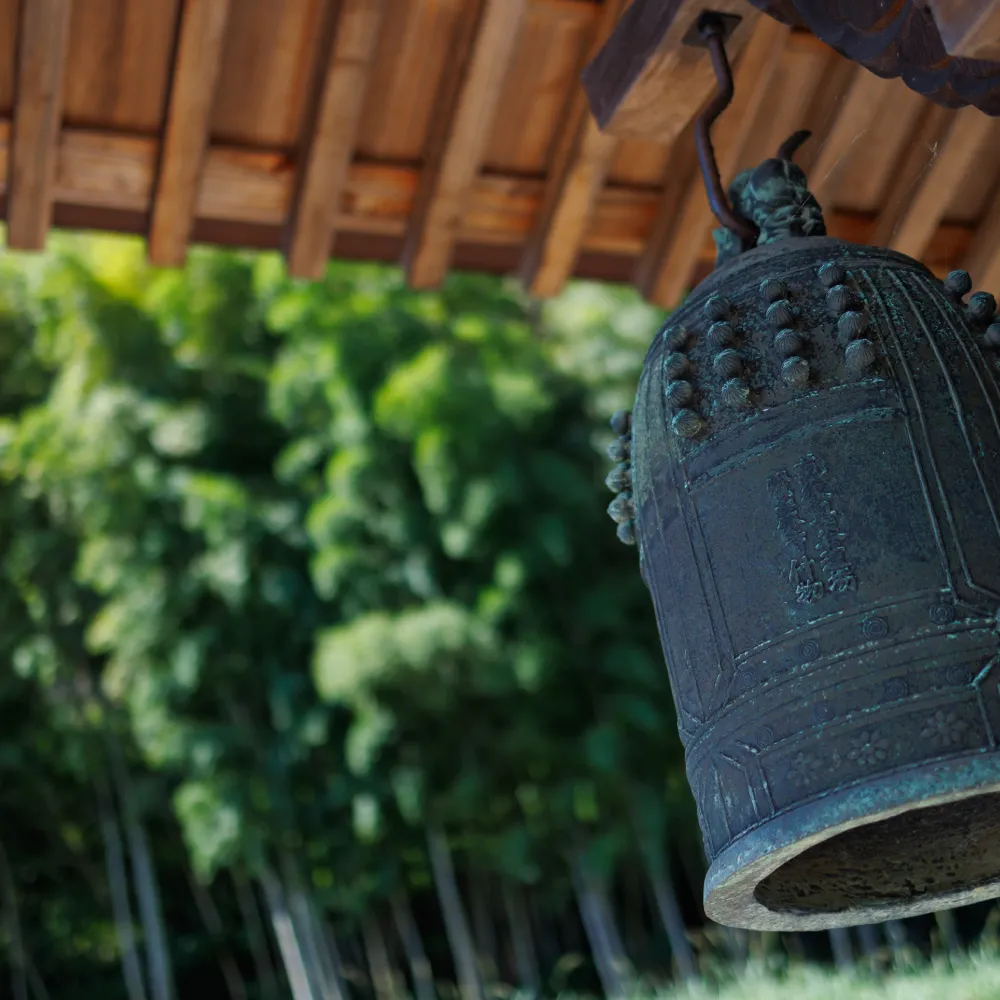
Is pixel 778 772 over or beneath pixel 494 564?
beneath

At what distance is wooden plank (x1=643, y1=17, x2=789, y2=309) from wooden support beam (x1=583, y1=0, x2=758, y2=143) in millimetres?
256

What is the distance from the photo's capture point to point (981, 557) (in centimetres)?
113

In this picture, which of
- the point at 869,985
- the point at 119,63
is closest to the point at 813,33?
the point at 119,63

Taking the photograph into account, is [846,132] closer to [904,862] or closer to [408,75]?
[408,75]

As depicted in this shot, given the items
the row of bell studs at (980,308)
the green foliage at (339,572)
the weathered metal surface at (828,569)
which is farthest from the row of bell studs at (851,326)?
the green foliage at (339,572)

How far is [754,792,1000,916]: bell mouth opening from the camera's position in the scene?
1.30 m

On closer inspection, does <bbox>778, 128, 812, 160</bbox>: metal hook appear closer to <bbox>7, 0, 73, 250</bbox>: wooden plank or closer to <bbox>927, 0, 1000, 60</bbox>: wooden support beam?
<bbox>927, 0, 1000, 60</bbox>: wooden support beam

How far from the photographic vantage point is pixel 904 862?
4.32 feet

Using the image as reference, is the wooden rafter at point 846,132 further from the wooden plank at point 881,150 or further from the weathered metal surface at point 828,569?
the weathered metal surface at point 828,569

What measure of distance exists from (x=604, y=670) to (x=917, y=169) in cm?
565

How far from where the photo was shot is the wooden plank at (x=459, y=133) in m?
1.90

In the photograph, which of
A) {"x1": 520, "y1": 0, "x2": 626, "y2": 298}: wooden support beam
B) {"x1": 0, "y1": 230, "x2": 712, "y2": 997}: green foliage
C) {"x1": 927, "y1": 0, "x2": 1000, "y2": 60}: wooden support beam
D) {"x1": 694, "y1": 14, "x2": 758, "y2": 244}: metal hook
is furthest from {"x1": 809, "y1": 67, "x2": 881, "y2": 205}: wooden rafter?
{"x1": 0, "y1": 230, "x2": 712, "y2": 997}: green foliage

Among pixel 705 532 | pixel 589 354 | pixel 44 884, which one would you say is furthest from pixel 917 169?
pixel 44 884

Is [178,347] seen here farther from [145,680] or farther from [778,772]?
[778,772]
